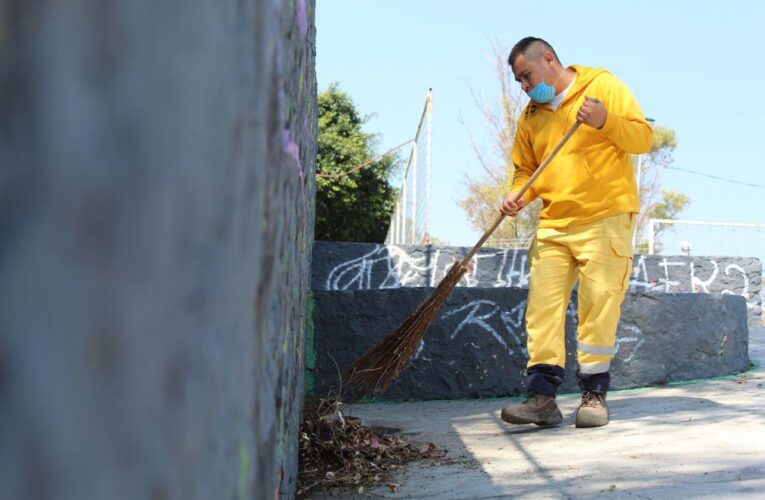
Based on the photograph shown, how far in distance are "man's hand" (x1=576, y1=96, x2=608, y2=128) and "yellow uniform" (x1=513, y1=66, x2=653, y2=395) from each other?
0.08 m

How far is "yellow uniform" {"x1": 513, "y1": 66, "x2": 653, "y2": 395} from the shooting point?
152 inches

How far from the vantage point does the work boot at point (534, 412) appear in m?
3.81

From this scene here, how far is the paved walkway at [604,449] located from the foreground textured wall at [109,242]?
223 cm

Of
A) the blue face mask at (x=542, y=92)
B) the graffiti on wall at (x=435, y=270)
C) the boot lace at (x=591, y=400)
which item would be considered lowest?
the boot lace at (x=591, y=400)

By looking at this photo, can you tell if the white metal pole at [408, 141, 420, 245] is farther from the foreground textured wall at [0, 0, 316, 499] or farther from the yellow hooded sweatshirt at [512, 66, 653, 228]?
the foreground textured wall at [0, 0, 316, 499]

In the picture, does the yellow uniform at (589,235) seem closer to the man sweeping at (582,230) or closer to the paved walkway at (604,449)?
the man sweeping at (582,230)

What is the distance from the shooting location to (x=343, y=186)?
65.9 feet

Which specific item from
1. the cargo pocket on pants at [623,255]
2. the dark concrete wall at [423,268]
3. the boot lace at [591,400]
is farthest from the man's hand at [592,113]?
the dark concrete wall at [423,268]

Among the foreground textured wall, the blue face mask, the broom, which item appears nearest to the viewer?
the foreground textured wall

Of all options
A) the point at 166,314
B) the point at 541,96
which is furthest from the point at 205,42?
the point at 541,96

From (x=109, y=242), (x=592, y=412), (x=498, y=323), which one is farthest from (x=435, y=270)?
(x=109, y=242)

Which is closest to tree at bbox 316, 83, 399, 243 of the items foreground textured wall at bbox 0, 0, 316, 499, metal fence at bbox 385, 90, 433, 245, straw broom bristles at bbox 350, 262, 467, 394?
metal fence at bbox 385, 90, 433, 245

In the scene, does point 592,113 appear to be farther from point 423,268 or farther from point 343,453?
point 423,268

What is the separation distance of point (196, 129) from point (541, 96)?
379cm
